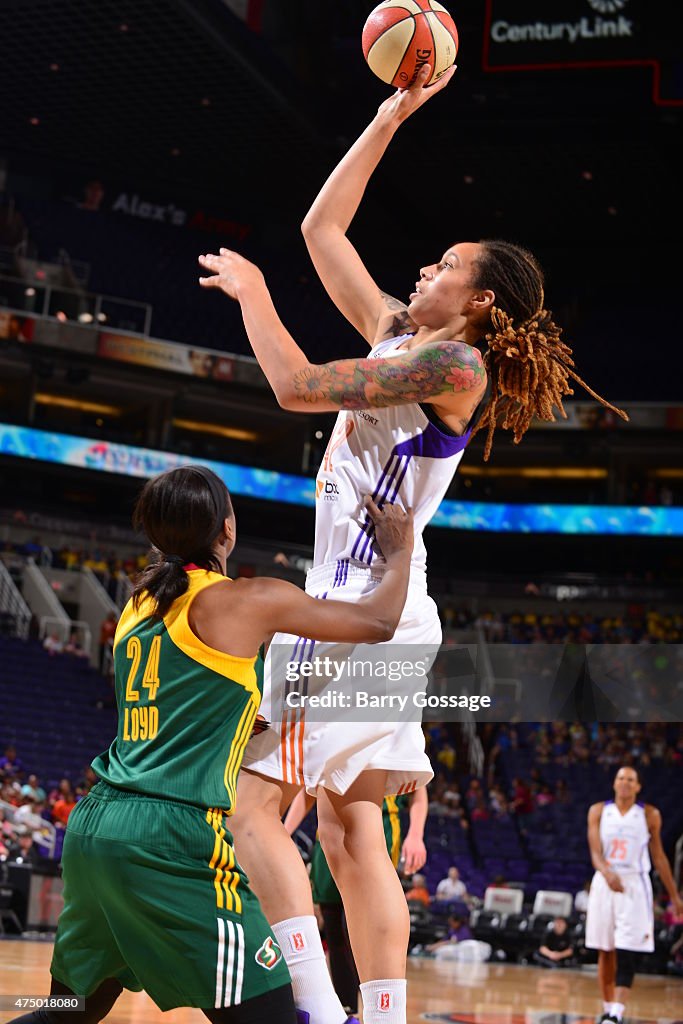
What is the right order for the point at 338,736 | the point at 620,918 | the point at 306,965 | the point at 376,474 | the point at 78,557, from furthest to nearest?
the point at 78,557, the point at 620,918, the point at 376,474, the point at 338,736, the point at 306,965

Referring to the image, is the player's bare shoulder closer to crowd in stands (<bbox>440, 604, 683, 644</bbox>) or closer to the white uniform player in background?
the white uniform player in background

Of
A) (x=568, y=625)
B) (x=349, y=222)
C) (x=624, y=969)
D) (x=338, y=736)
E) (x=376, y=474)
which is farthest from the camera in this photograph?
(x=568, y=625)

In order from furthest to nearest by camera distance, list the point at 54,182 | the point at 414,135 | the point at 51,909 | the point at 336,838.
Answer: the point at 54,182 < the point at 414,135 < the point at 51,909 < the point at 336,838

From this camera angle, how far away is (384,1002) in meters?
3.20

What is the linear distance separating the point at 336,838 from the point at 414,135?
2329cm

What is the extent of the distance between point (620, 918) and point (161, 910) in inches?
297

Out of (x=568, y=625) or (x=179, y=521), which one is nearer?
(x=179, y=521)

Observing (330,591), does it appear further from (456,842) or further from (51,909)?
(456,842)

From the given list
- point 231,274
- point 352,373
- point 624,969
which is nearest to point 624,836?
point 624,969

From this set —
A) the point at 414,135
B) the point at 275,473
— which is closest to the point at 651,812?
the point at 414,135

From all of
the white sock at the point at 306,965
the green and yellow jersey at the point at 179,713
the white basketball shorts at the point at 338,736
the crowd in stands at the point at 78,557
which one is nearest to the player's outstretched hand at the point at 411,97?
the white basketball shorts at the point at 338,736

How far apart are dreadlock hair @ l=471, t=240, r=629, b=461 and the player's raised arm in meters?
0.30

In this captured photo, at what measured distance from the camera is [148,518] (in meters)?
2.82

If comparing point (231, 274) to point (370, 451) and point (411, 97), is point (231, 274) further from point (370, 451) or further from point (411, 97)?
point (411, 97)
